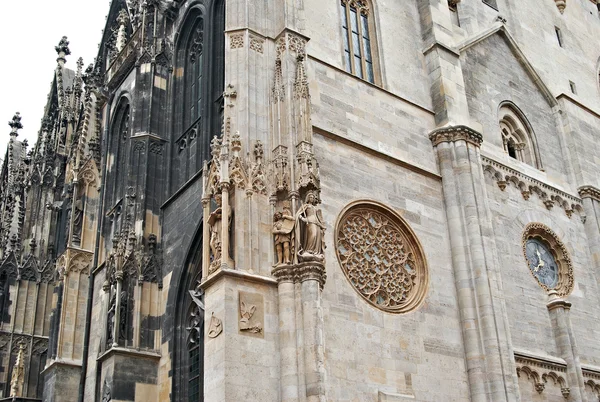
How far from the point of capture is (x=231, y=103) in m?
16.9

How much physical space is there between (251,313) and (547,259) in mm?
10450

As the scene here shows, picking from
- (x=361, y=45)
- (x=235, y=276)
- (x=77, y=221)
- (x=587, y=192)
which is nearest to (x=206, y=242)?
(x=235, y=276)

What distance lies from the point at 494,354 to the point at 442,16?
1046 centimetres

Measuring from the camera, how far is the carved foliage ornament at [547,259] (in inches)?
825

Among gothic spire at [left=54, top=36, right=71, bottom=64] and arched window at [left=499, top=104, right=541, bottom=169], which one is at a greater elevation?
gothic spire at [left=54, top=36, right=71, bottom=64]

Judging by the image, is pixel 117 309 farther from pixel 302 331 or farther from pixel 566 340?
pixel 566 340

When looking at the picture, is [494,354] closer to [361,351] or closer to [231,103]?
[361,351]

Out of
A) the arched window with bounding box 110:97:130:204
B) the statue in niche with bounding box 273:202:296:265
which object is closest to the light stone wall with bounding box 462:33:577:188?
the statue in niche with bounding box 273:202:296:265

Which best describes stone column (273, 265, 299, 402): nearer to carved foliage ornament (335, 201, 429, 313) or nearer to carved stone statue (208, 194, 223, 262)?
carved stone statue (208, 194, 223, 262)

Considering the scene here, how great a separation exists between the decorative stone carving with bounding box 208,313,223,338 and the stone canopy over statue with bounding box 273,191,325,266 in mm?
1658

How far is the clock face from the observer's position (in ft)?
68.5

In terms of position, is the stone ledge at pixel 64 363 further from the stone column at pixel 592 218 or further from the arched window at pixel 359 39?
the stone column at pixel 592 218

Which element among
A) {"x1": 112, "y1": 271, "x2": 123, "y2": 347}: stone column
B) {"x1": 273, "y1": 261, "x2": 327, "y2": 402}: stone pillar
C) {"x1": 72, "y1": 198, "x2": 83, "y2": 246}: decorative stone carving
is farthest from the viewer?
{"x1": 72, "y1": 198, "x2": 83, "y2": 246}: decorative stone carving

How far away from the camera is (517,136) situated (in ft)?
77.5
